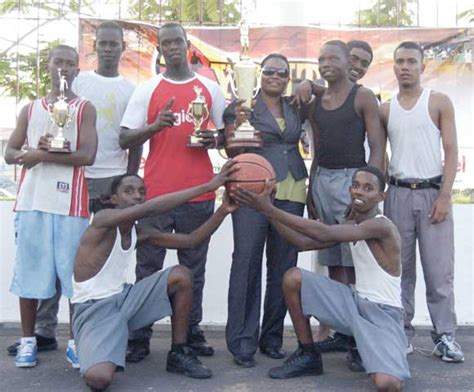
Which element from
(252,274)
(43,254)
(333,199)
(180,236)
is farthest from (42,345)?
(333,199)

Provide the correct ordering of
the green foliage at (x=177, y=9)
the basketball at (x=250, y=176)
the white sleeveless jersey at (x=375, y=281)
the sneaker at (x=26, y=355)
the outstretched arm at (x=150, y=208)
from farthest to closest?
the green foliage at (x=177, y=9), the sneaker at (x=26, y=355), the white sleeveless jersey at (x=375, y=281), the outstretched arm at (x=150, y=208), the basketball at (x=250, y=176)

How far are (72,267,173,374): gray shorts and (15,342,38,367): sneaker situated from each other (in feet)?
1.39

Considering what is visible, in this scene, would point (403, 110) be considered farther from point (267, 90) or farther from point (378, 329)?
point (378, 329)

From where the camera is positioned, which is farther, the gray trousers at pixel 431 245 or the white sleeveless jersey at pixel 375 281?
the gray trousers at pixel 431 245

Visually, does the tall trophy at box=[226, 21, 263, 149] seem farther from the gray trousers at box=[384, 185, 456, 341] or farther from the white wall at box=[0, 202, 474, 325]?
the white wall at box=[0, 202, 474, 325]

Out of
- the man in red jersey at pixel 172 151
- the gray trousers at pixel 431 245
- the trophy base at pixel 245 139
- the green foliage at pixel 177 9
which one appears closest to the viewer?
the trophy base at pixel 245 139

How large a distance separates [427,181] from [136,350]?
88.1 inches

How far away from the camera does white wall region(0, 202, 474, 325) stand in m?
6.18

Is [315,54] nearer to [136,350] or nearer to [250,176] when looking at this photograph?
[250,176]

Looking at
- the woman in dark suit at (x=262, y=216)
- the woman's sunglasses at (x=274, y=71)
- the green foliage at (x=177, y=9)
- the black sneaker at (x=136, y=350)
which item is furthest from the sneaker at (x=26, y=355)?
the green foliage at (x=177, y=9)

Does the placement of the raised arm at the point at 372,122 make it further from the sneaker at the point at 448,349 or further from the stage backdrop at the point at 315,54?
the stage backdrop at the point at 315,54

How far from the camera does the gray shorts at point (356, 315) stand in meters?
4.41

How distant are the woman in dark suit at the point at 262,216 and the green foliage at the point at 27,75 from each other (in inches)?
111

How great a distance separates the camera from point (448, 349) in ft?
16.5
